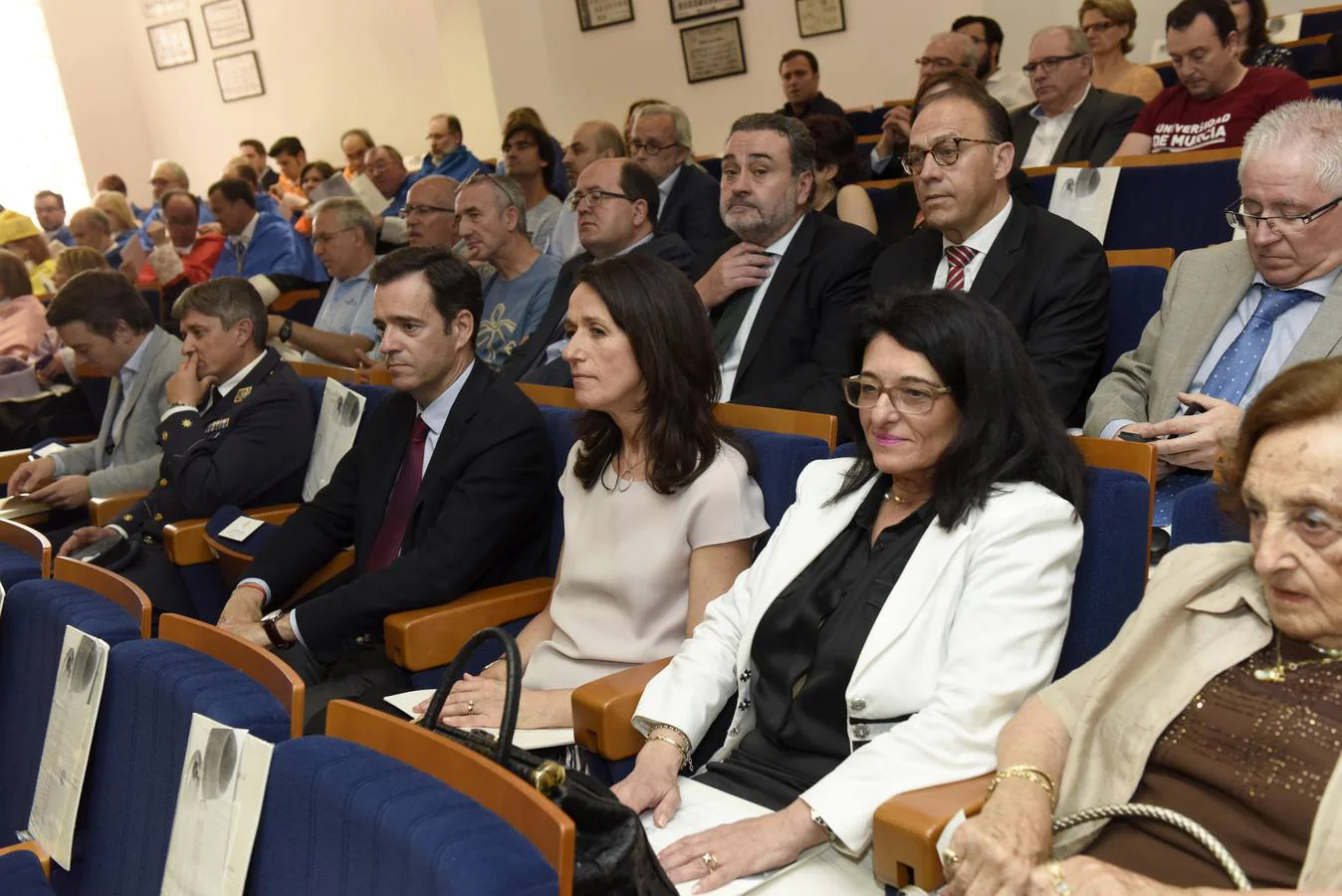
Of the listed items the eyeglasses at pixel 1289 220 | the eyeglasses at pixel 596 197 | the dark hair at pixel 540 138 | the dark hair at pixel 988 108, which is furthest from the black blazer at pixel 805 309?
the dark hair at pixel 540 138

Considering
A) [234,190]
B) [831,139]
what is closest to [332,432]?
[831,139]

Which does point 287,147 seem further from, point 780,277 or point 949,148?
point 949,148

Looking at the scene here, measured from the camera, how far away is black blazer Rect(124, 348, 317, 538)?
11.2 feet

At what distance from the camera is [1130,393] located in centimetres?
236

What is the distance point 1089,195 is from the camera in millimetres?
3605

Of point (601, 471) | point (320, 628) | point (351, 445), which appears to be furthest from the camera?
point (351, 445)

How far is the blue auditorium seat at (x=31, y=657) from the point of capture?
1.88m

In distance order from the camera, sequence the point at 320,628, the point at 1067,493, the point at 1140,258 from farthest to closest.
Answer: the point at 1140,258
the point at 320,628
the point at 1067,493

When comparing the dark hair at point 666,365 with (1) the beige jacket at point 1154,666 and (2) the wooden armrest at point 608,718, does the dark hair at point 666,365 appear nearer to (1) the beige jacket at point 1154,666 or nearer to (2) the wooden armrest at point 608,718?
(2) the wooden armrest at point 608,718

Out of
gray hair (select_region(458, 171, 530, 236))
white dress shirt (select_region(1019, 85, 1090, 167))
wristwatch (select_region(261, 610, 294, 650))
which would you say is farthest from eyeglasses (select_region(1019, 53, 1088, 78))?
wristwatch (select_region(261, 610, 294, 650))

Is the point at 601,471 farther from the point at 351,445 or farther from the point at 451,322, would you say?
the point at 351,445

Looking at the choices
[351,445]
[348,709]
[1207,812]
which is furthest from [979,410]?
[351,445]

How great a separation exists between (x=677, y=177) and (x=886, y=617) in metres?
3.62

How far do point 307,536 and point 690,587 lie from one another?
1203 millimetres
